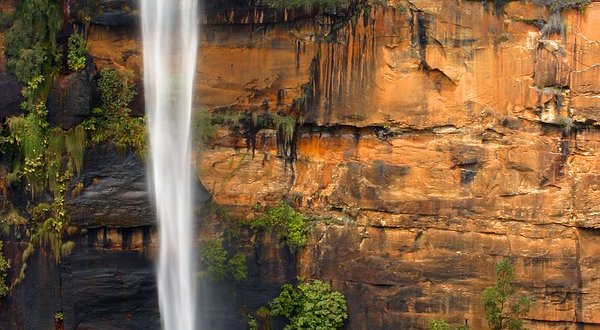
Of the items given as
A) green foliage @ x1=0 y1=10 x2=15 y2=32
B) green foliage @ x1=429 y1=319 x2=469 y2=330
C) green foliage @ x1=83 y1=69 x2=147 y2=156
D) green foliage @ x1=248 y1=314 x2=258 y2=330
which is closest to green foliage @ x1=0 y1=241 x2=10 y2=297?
green foliage @ x1=83 y1=69 x2=147 y2=156

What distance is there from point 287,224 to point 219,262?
1443mm

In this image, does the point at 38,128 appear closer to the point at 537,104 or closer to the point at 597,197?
the point at 537,104

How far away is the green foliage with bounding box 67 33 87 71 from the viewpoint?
15.4 meters

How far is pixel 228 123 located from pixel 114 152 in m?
2.17

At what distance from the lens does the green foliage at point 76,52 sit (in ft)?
50.6

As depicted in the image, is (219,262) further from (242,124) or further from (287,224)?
(242,124)

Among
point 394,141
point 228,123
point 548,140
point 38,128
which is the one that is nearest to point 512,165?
point 548,140

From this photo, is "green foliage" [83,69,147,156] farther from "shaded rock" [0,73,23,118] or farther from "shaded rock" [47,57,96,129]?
"shaded rock" [0,73,23,118]

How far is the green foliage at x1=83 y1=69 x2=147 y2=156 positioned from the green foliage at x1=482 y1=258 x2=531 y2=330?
6.61 meters

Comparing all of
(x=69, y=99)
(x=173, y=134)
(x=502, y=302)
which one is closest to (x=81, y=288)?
(x=173, y=134)

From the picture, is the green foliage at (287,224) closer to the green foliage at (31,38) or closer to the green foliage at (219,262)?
the green foliage at (219,262)

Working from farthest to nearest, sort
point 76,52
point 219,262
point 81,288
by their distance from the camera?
1. point 219,262
2. point 76,52
3. point 81,288

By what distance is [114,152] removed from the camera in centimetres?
1542

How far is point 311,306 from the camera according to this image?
1574 cm
